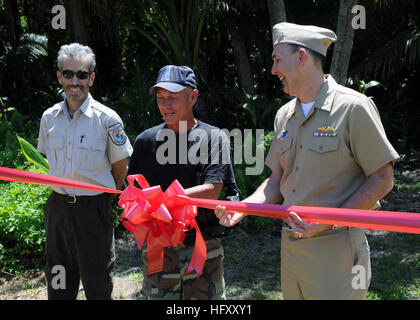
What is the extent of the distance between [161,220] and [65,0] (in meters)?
7.25

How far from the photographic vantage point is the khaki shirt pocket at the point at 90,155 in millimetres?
3176

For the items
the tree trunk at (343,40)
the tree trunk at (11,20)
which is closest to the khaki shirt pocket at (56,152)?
the tree trunk at (343,40)

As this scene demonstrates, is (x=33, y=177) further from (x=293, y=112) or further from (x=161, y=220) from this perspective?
(x=293, y=112)

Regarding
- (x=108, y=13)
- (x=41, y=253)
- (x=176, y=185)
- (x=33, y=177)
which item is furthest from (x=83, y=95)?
(x=108, y=13)

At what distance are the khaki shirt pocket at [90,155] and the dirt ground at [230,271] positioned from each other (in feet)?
5.32

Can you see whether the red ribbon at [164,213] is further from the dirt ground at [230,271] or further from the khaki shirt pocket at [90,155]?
the dirt ground at [230,271]

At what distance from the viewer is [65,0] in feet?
28.1

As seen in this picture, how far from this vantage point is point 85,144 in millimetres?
3191

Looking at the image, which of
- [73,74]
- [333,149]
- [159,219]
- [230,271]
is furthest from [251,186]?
[333,149]

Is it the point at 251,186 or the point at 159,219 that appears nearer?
the point at 159,219

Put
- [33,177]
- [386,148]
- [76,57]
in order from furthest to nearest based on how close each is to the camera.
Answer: [76,57], [33,177], [386,148]

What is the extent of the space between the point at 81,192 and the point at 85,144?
1.04 ft

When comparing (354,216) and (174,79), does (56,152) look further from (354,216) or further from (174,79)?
(354,216)

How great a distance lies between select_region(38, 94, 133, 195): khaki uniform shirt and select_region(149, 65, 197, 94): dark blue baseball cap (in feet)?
2.16
